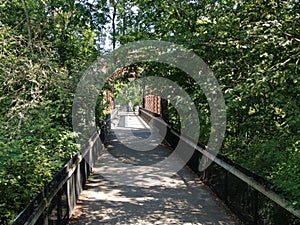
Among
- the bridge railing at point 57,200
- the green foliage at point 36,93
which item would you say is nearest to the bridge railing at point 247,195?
the bridge railing at point 57,200

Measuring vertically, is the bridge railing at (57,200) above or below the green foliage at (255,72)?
below

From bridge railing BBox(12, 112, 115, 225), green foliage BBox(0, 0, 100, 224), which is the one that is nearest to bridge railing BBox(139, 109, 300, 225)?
bridge railing BBox(12, 112, 115, 225)

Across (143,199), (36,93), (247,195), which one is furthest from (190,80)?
(36,93)

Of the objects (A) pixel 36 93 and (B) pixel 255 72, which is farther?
(A) pixel 36 93

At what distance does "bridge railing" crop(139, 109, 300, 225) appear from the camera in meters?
3.88

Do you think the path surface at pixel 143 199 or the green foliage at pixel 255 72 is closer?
the green foliage at pixel 255 72

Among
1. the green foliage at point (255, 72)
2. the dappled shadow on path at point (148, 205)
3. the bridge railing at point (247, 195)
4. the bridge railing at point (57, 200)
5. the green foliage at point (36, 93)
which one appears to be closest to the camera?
the bridge railing at point (57, 200)

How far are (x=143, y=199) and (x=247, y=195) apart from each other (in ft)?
7.27

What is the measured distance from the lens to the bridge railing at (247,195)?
388cm

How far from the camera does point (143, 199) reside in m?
6.44

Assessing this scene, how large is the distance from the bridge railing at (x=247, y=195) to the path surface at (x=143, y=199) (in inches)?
10.2

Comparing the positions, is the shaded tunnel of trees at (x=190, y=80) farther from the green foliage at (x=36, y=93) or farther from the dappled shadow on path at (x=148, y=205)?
the dappled shadow on path at (x=148, y=205)

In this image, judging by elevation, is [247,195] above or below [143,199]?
above

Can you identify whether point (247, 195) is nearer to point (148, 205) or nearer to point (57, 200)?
point (148, 205)
